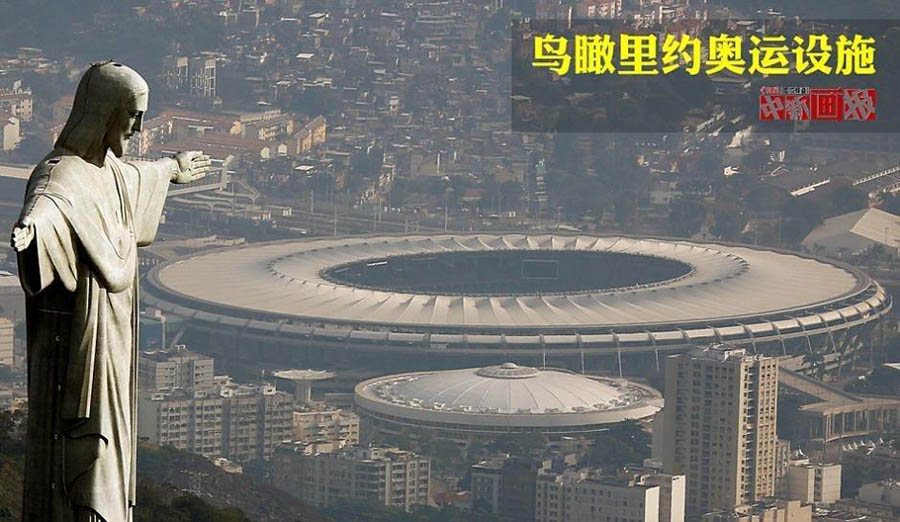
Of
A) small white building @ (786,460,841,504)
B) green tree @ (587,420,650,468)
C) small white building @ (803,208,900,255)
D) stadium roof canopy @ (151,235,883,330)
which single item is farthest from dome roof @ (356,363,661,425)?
small white building @ (803,208,900,255)

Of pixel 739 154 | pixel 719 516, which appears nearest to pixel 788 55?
pixel 739 154

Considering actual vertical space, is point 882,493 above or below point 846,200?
above

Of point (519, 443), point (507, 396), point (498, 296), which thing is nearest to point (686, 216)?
point (498, 296)

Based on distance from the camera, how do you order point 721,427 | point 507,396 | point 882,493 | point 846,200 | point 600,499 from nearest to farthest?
point 600,499, point 882,493, point 721,427, point 507,396, point 846,200

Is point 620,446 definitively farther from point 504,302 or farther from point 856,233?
point 856,233

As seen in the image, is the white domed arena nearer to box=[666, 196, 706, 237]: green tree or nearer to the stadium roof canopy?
the stadium roof canopy

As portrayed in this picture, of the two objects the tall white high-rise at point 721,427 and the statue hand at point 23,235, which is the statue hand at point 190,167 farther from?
the tall white high-rise at point 721,427
